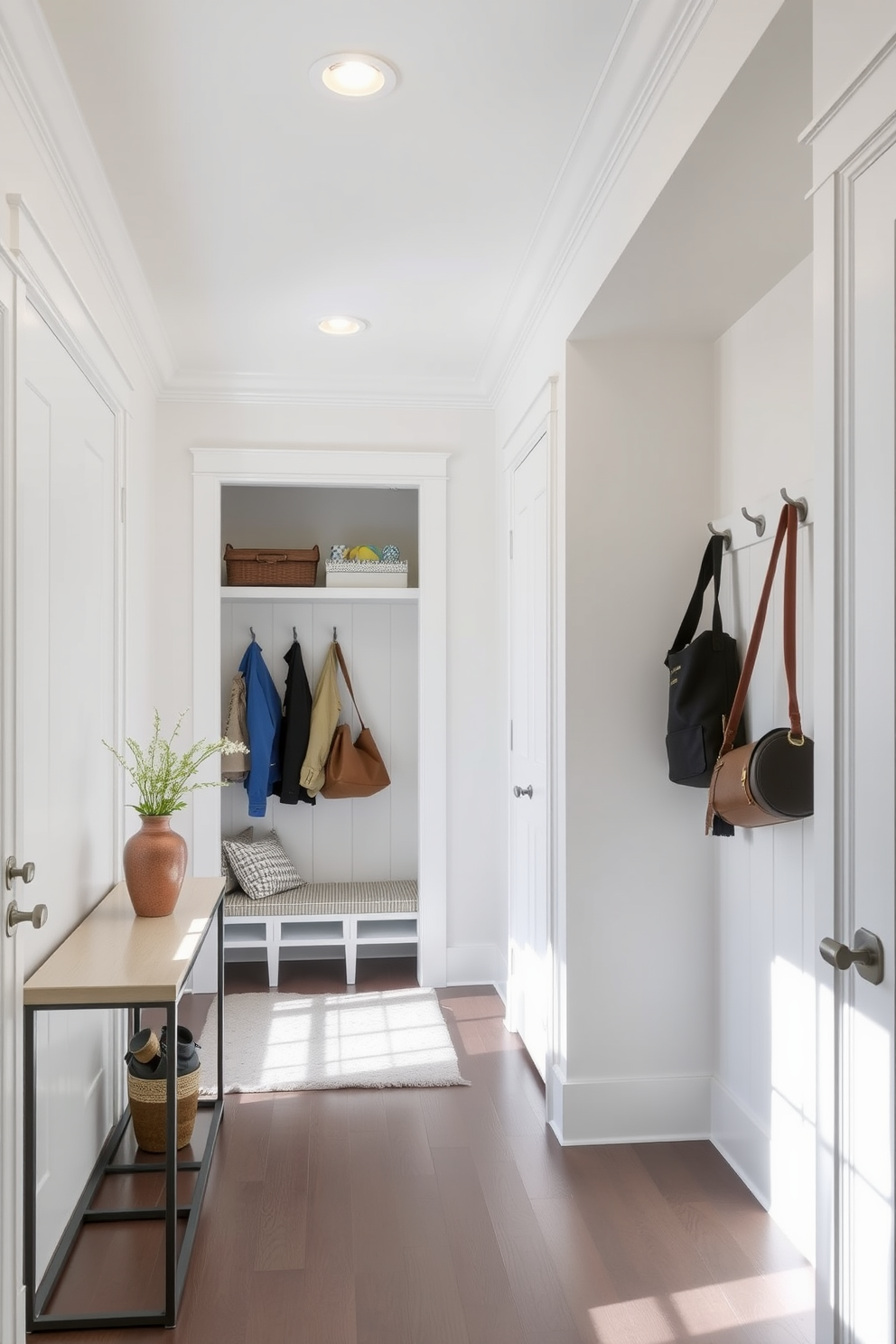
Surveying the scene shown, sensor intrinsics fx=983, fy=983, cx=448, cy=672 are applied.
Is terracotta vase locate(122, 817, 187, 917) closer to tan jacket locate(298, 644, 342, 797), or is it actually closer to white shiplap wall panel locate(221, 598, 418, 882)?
tan jacket locate(298, 644, 342, 797)

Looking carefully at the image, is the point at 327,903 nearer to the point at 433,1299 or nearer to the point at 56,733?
the point at 56,733

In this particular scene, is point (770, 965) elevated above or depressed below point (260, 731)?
below

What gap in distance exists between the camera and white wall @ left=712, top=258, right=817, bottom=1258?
229 cm

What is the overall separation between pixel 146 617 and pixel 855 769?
3111 millimetres

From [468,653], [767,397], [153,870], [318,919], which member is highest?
[767,397]

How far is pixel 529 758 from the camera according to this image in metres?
3.52

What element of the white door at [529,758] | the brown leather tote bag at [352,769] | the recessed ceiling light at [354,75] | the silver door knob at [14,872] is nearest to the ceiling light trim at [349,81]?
the recessed ceiling light at [354,75]

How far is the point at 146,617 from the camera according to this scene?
12.8 ft

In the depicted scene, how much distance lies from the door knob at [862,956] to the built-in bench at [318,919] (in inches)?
122

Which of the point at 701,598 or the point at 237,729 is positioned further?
the point at 237,729

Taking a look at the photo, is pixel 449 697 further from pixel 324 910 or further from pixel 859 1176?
pixel 859 1176

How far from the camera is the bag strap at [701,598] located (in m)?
2.62

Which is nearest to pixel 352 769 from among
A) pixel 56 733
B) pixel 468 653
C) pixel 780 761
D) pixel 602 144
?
pixel 468 653

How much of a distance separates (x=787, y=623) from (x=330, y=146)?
155 cm
